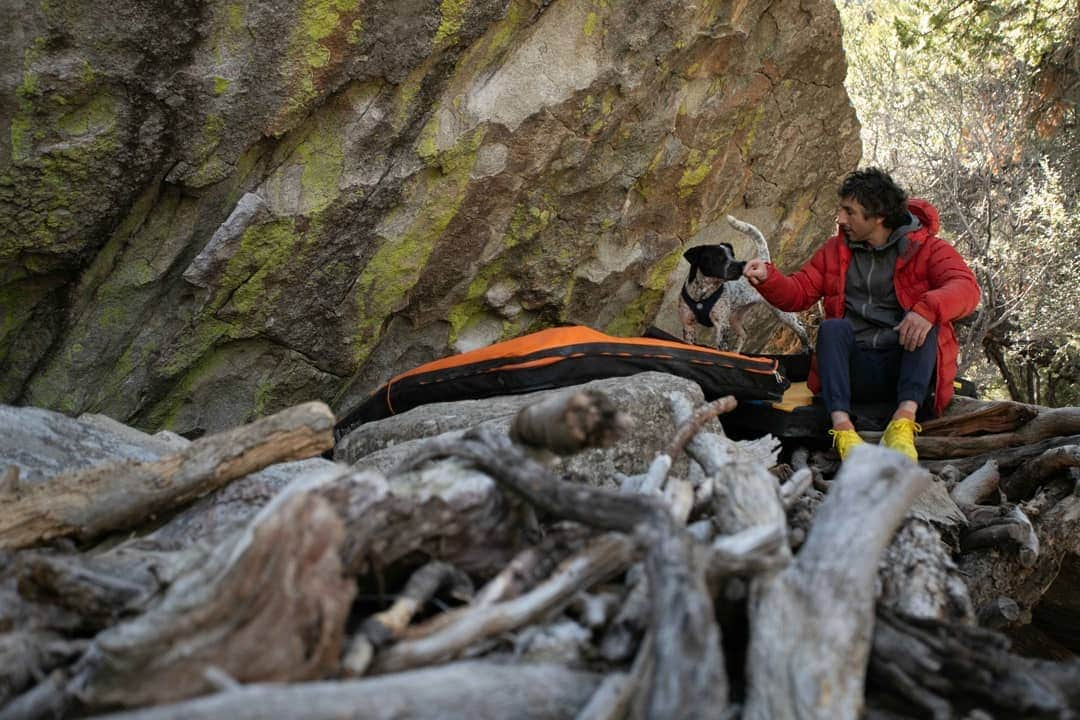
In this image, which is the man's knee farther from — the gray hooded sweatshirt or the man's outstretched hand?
the man's outstretched hand

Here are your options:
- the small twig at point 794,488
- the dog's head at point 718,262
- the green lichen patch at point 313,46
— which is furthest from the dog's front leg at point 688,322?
the small twig at point 794,488

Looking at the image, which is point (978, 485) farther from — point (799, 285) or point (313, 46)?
point (313, 46)

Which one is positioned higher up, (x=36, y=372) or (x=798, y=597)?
(x=36, y=372)

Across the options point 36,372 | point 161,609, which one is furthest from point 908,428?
point 36,372

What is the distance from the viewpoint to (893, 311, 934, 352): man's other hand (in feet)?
15.3

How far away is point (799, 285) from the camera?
5.34 meters

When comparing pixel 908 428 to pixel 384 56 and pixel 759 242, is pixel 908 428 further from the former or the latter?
pixel 384 56

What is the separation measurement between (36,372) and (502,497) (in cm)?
382

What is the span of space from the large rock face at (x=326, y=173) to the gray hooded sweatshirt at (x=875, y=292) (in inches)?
69.2

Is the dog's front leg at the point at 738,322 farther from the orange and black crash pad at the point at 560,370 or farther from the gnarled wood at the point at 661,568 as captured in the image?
the gnarled wood at the point at 661,568

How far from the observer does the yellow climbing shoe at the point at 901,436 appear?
442 cm

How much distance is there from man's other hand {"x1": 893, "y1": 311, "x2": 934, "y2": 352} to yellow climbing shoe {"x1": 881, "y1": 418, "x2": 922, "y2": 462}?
423mm

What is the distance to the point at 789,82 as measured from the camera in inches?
268

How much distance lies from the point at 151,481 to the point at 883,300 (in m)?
4.07
